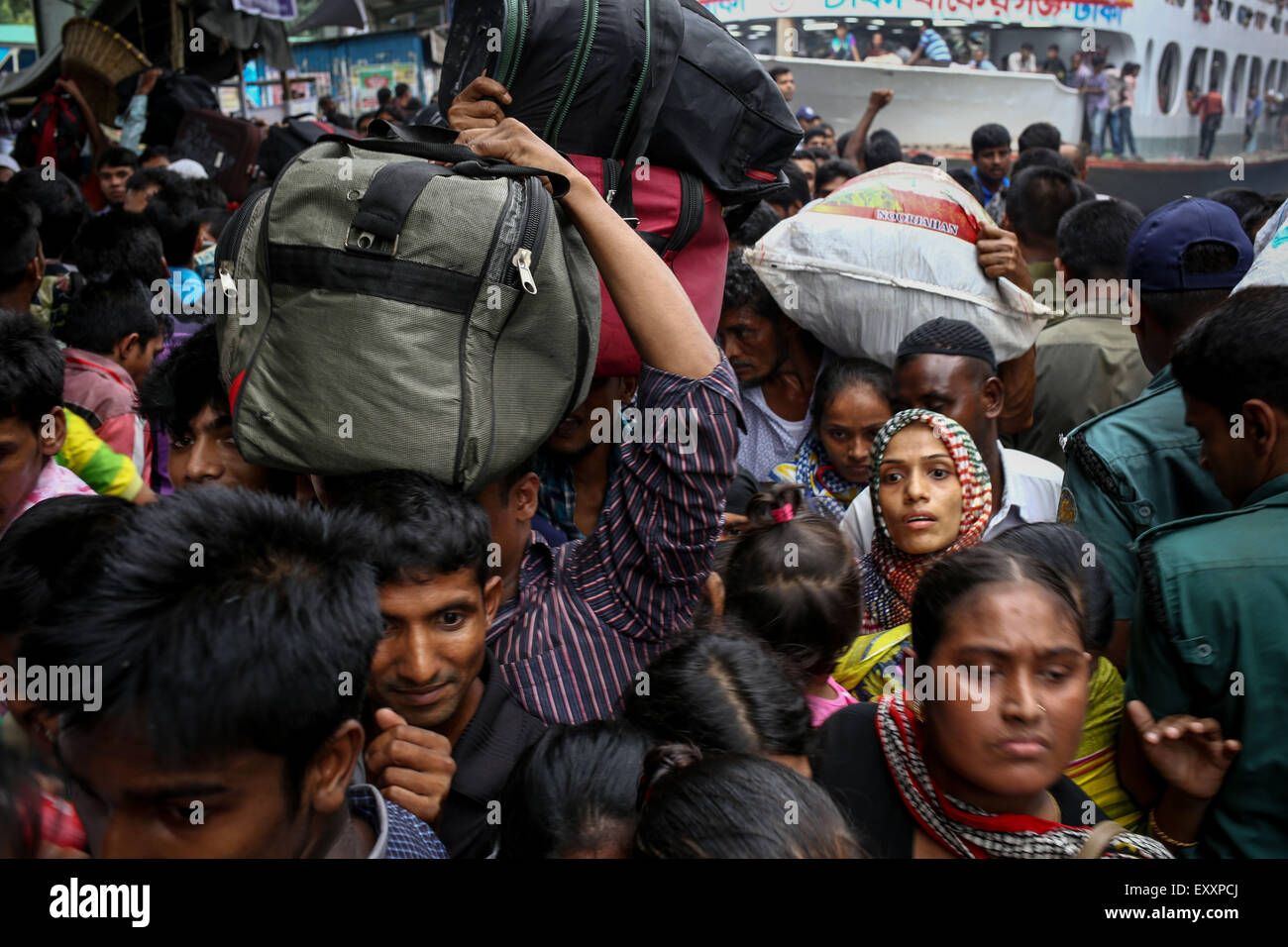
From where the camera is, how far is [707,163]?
2.08 metres

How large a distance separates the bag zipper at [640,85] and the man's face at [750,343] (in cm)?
140

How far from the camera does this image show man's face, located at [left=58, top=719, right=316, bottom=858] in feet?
3.67

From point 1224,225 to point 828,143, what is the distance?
712cm

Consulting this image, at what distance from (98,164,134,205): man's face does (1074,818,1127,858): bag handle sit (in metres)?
7.06

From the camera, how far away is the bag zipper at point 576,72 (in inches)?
68.9

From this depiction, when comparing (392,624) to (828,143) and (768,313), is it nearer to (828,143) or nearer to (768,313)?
(768,313)

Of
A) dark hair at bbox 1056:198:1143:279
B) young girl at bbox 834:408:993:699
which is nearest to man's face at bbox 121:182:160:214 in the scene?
dark hair at bbox 1056:198:1143:279

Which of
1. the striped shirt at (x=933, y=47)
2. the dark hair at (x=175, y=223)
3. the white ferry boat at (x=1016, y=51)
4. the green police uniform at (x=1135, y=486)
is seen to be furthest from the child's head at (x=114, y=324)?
the striped shirt at (x=933, y=47)

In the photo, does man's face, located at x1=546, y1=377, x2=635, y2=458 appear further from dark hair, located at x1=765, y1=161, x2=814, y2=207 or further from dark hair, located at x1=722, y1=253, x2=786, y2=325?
dark hair, located at x1=765, y1=161, x2=814, y2=207

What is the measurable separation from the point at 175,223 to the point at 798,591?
4209 millimetres

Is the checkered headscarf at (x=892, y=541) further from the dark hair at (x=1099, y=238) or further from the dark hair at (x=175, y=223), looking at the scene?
the dark hair at (x=175, y=223)

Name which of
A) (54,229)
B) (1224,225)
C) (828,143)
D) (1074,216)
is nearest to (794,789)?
(1224,225)

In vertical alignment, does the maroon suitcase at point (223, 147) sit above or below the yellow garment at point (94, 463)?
above

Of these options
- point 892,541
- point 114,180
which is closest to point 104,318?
point 892,541
